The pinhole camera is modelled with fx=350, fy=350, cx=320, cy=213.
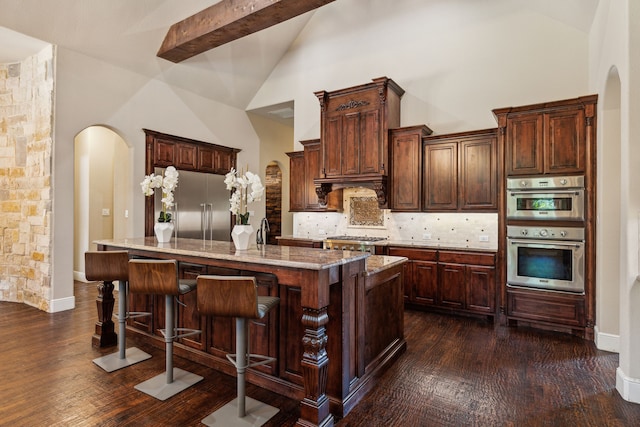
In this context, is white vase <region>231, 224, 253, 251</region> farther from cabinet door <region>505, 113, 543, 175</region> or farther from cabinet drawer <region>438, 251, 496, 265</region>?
cabinet door <region>505, 113, 543, 175</region>

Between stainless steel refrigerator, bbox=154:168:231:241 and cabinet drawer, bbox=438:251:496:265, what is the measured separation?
426cm

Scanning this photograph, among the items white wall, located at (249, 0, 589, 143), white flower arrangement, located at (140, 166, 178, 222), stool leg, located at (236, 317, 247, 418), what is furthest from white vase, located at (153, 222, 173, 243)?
white wall, located at (249, 0, 589, 143)

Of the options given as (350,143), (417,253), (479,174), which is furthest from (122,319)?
(479,174)

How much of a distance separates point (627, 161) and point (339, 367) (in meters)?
2.55

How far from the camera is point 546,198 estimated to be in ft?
12.9

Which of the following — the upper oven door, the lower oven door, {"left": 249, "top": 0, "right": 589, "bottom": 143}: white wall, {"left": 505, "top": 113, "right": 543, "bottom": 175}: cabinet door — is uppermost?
{"left": 249, "top": 0, "right": 589, "bottom": 143}: white wall

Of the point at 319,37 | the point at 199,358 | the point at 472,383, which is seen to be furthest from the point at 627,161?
the point at 319,37

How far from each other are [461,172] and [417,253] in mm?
1272

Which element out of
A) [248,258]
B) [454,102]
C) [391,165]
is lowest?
[248,258]

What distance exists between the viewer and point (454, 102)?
525 cm

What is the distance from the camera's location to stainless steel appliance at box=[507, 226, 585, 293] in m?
3.78

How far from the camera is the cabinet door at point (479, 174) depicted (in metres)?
4.60

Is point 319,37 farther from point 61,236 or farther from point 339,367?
point 339,367

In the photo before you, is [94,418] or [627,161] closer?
[94,418]
